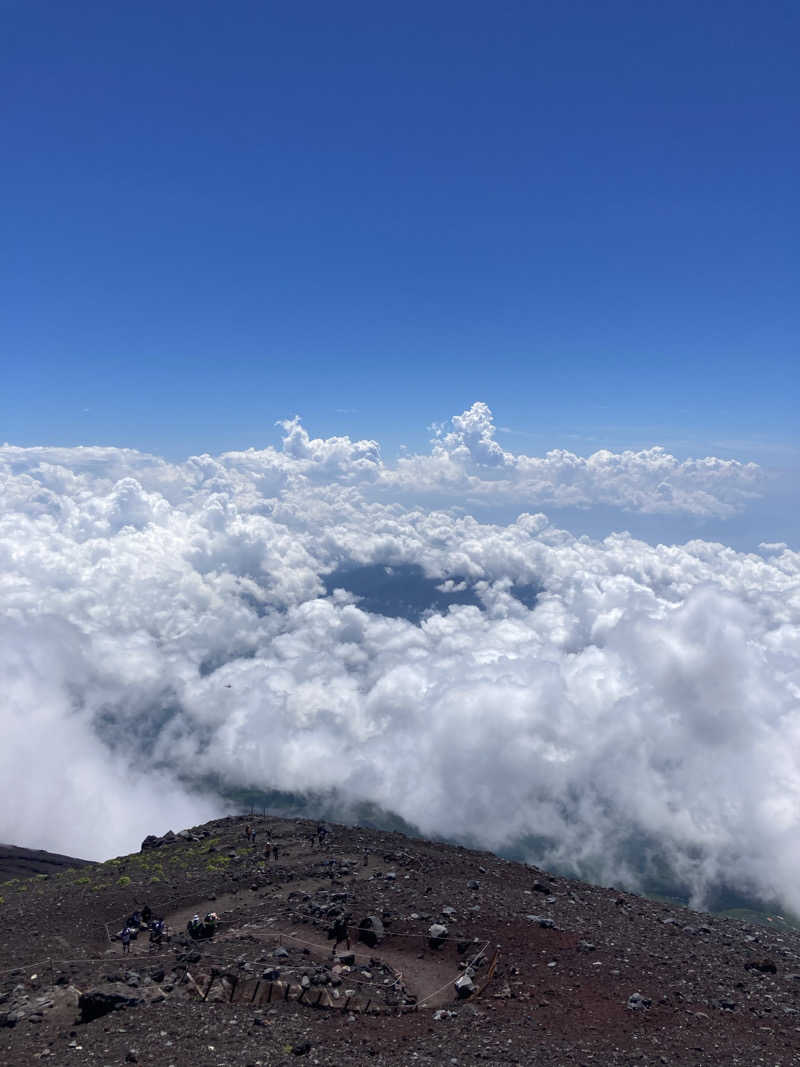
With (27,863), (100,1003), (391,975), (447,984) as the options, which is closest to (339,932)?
(391,975)

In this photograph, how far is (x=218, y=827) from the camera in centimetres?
5059

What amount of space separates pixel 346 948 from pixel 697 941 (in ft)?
54.0

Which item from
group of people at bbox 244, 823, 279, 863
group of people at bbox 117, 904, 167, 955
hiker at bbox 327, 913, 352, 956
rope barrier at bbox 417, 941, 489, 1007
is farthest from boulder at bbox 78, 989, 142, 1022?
group of people at bbox 244, 823, 279, 863

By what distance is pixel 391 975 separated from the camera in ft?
81.3

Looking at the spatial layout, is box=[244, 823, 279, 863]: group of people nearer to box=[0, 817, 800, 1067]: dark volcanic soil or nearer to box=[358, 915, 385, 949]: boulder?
box=[0, 817, 800, 1067]: dark volcanic soil

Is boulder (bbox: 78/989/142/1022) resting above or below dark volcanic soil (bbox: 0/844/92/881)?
above

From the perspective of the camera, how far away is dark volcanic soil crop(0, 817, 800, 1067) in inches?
763

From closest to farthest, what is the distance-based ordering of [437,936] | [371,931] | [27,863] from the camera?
[437,936] → [371,931] → [27,863]

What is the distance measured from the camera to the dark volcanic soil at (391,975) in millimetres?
19375

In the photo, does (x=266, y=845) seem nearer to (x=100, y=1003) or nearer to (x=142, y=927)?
(x=142, y=927)

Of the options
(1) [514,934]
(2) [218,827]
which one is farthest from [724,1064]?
(2) [218,827]

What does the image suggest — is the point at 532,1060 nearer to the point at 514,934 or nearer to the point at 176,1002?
the point at 514,934

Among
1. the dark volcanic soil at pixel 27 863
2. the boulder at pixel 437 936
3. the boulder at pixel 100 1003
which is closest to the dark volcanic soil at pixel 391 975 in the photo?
the boulder at pixel 100 1003

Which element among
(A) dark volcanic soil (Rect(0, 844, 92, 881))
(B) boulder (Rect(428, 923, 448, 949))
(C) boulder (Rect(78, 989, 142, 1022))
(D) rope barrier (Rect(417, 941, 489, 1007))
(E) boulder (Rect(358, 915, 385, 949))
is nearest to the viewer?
(C) boulder (Rect(78, 989, 142, 1022))
